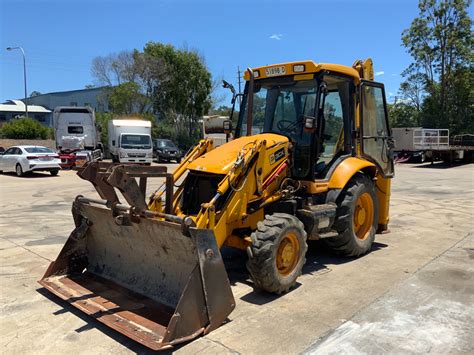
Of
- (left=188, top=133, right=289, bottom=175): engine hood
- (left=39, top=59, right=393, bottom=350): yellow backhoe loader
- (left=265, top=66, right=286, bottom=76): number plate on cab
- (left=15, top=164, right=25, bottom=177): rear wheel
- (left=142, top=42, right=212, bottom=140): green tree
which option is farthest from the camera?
(left=142, top=42, right=212, bottom=140): green tree

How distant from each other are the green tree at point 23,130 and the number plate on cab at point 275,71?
36.5 meters

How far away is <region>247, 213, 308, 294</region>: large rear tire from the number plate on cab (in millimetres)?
2291

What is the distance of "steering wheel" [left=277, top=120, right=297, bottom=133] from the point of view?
634cm

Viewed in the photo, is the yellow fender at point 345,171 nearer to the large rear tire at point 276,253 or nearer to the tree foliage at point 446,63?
the large rear tire at point 276,253

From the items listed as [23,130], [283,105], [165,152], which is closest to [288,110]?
[283,105]

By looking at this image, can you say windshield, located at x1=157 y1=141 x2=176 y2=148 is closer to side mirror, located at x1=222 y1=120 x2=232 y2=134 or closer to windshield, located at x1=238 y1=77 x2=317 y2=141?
side mirror, located at x1=222 y1=120 x2=232 y2=134

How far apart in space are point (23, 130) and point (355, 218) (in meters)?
37.3

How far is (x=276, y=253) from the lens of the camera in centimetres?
480

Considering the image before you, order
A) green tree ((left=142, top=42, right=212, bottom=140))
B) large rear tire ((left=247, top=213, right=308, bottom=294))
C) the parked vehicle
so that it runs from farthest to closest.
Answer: green tree ((left=142, top=42, right=212, bottom=140)) → the parked vehicle → large rear tire ((left=247, top=213, right=308, bottom=294))

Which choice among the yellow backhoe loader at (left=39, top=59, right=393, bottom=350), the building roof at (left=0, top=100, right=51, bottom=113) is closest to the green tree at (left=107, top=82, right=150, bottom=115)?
the yellow backhoe loader at (left=39, top=59, right=393, bottom=350)

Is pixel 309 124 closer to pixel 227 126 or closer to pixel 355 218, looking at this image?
pixel 227 126

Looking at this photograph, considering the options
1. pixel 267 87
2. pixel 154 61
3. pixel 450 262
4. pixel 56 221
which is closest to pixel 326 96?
pixel 267 87

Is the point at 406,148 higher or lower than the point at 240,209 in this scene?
higher

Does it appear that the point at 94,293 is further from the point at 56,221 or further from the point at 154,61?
the point at 154,61
